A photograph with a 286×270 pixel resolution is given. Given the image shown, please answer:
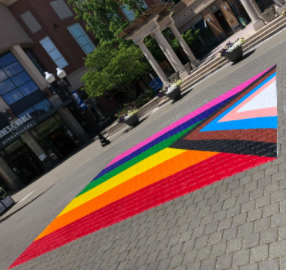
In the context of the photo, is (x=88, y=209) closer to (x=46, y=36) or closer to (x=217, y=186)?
(x=217, y=186)

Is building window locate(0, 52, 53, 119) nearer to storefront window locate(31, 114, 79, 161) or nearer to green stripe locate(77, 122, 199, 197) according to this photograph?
storefront window locate(31, 114, 79, 161)

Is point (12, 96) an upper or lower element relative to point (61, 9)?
lower

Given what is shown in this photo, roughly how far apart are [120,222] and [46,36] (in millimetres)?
32052

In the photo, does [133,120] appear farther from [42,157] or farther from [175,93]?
[42,157]

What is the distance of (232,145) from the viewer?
21.5 feet

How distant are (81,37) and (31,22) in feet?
19.4

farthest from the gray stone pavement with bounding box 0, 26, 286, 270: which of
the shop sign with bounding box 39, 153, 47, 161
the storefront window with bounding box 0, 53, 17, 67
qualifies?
the storefront window with bounding box 0, 53, 17, 67

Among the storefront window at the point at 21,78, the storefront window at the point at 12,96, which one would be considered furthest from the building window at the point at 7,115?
the storefront window at the point at 21,78

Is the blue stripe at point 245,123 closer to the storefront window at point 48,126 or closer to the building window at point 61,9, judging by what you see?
the storefront window at point 48,126

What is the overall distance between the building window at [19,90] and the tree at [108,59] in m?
6.34

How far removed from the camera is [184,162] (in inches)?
299

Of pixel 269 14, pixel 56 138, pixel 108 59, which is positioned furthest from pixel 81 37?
pixel 269 14

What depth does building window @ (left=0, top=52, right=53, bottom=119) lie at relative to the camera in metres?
29.3

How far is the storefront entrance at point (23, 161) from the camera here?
28.7 m
